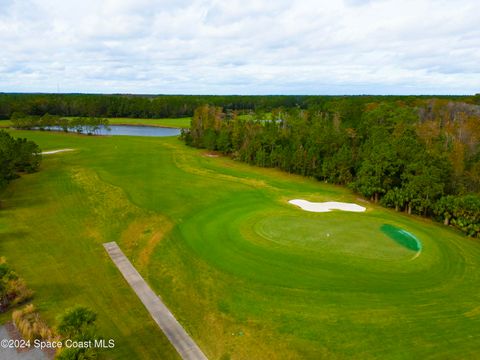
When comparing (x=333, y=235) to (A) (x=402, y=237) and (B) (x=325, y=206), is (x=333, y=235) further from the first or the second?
(B) (x=325, y=206)

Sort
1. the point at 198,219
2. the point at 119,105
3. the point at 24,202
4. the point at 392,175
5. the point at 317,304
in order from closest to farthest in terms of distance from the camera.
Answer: the point at 317,304 < the point at 198,219 < the point at 24,202 < the point at 392,175 < the point at 119,105

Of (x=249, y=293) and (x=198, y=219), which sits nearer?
(x=249, y=293)

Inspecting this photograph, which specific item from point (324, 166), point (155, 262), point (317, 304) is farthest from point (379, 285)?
point (324, 166)

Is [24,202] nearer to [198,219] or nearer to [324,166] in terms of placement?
[198,219]

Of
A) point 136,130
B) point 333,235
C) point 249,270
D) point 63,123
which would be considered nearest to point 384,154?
point 333,235

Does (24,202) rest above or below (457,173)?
below
